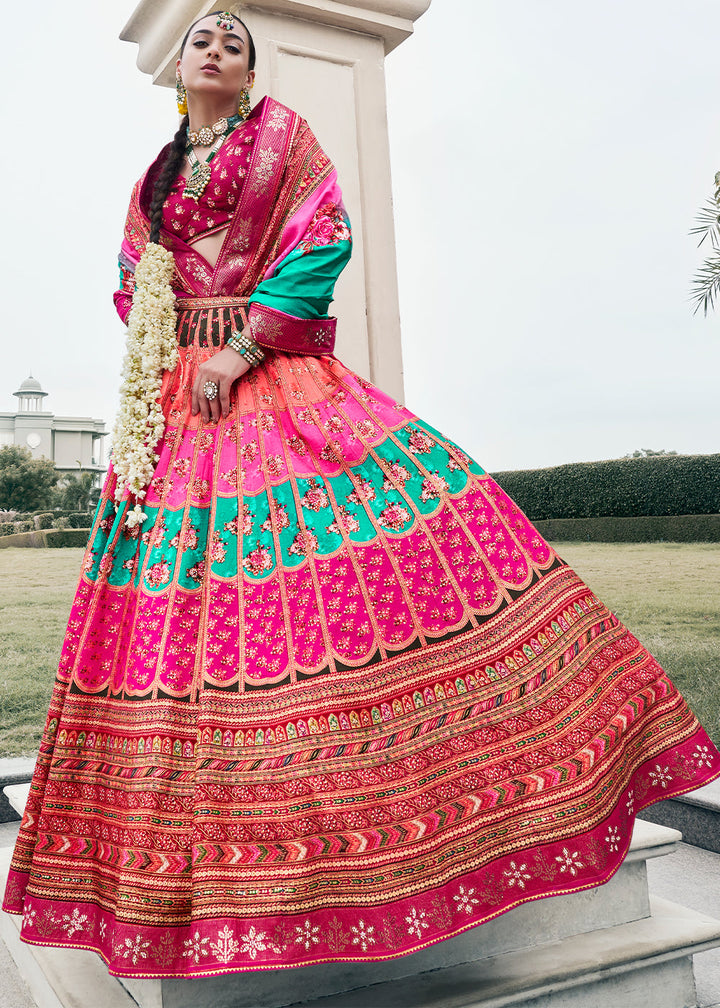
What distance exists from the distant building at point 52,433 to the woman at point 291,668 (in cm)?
695

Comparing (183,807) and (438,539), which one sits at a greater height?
(438,539)

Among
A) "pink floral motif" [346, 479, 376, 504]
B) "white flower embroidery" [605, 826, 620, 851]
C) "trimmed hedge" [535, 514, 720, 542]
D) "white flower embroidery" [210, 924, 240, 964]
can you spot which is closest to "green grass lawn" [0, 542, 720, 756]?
"trimmed hedge" [535, 514, 720, 542]

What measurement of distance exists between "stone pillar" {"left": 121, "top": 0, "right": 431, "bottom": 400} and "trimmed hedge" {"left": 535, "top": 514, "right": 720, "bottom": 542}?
701 cm

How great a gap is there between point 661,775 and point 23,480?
7124mm

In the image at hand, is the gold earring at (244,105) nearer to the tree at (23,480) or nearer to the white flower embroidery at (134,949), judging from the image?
the white flower embroidery at (134,949)

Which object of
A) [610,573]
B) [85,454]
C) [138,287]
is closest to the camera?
[138,287]

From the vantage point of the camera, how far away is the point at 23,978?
191 cm

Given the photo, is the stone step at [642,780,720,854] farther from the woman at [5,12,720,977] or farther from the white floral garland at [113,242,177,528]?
the white floral garland at [113,242,177,528]

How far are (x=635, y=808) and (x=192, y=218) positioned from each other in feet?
5.09

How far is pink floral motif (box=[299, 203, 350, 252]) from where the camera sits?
A: 1767mm

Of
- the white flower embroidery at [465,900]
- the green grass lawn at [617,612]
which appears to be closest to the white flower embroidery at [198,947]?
the white flower embroidery at [465,900]

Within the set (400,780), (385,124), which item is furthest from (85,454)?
(400,780)

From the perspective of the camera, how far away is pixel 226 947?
4.13 feet

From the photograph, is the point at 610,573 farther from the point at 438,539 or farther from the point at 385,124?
the point at 438,539
